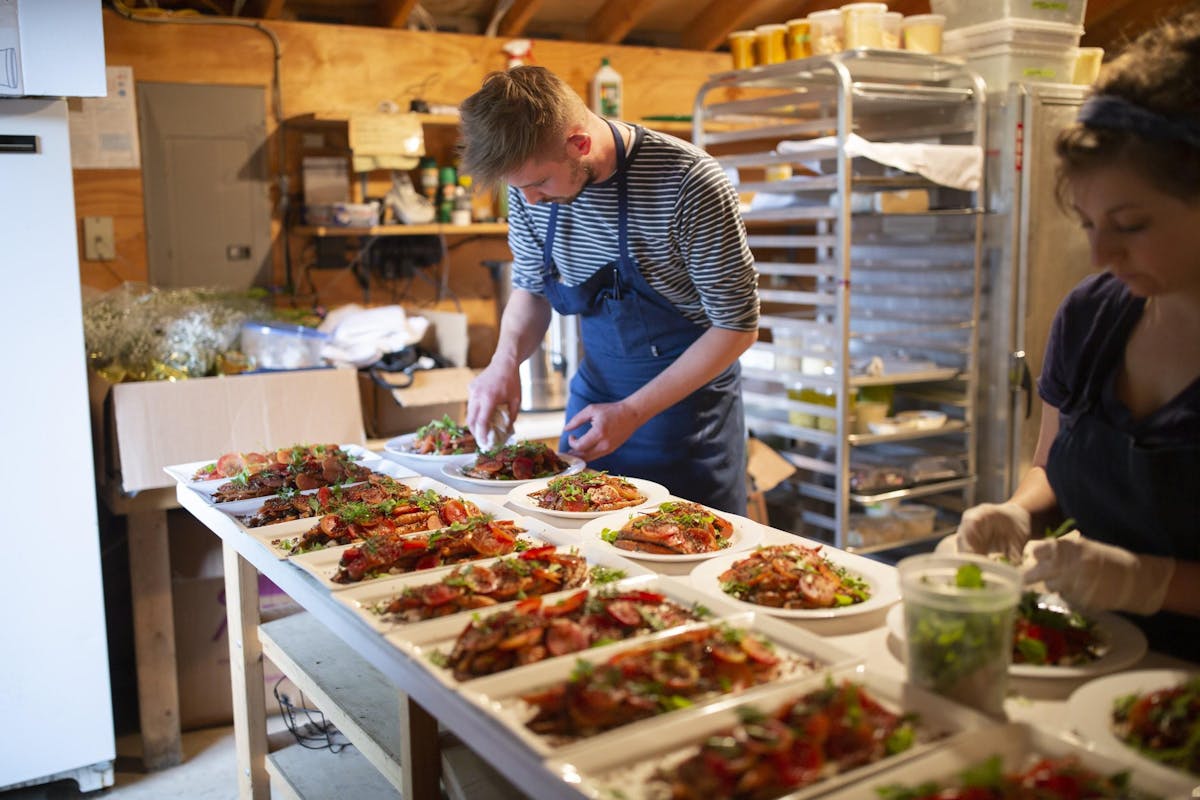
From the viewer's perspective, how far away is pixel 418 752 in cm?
186

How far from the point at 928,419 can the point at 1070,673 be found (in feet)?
10.7

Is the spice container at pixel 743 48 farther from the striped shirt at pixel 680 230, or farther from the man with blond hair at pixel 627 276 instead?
the striped shirt at pixel 680 230

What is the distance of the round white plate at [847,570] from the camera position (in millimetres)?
1626

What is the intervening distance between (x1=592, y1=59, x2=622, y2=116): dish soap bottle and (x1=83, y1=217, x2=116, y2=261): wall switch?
7.23ft

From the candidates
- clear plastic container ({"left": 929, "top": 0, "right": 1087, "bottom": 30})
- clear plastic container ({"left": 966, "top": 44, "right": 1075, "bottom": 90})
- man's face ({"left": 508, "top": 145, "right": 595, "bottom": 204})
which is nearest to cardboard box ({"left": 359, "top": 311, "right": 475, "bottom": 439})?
man's face ({"left": 508, "top": 145, "right": 595, "bottom": 204})

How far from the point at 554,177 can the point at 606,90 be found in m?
2.71

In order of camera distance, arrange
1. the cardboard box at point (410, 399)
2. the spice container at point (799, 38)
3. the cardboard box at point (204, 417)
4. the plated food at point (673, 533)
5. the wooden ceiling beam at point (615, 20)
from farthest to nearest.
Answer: the wooden ceiling beam at point (615, 20), the spice container at point (799, 38), the cardboard box at point (410, 399), the cardboard box at point (204, 417), the plated food at point (673, 533)

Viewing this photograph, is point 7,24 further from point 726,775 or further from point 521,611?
point 726,775

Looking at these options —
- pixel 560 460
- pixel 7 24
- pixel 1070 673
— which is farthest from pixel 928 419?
pixel 7 24

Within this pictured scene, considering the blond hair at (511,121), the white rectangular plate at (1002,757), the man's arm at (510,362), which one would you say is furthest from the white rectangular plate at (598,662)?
the man's arm at (510,362)

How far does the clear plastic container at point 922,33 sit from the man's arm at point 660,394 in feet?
7.88

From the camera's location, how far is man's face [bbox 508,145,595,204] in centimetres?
252

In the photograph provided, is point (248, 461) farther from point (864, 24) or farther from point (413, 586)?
point (864, 24)

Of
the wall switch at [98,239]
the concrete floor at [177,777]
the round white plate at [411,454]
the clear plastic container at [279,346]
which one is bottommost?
the concrete floor at [177,777]
